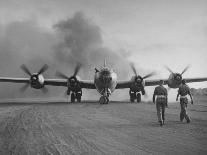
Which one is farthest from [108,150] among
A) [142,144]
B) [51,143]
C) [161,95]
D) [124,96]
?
[124,96]

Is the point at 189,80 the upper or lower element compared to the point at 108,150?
upper

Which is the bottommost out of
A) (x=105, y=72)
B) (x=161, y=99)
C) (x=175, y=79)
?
(x=161, y=99)

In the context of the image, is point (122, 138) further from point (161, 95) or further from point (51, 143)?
point (161, 95)

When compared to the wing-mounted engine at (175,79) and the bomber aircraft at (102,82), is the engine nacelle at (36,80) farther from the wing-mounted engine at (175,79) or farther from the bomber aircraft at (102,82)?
the wing-mounted engine at (175,79)

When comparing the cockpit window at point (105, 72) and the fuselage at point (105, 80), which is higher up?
the cockpit window at point (105, 72)

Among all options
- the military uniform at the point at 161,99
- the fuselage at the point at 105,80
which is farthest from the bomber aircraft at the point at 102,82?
the military uniform at the point at 161,99

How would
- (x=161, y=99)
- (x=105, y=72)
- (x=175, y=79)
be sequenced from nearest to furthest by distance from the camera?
(x=161, y=99) → (x=105, y=72) → (x=175, y=79)

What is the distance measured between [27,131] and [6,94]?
80.9 m

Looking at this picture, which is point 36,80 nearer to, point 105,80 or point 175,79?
point 105,80

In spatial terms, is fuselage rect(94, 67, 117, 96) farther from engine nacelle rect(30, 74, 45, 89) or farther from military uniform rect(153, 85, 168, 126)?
military uniform rect(153, 85, 168, 126)

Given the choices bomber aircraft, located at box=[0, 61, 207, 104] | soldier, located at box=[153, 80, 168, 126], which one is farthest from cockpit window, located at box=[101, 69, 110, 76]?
soldier, located at box=[153, 80, 168, 126]

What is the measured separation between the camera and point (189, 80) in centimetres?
3731

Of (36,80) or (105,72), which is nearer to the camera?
(105,72)

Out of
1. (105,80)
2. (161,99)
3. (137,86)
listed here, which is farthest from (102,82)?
(161,99)
